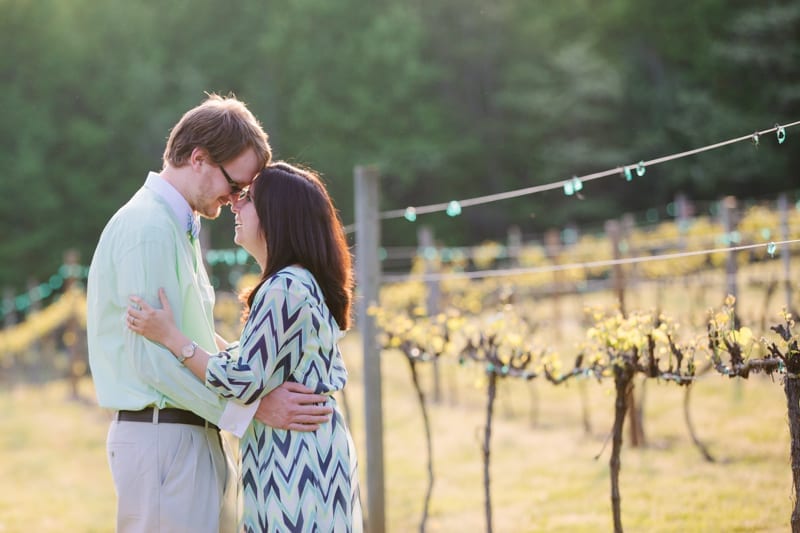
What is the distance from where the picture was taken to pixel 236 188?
8.77ft

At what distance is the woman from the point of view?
7.94 feet

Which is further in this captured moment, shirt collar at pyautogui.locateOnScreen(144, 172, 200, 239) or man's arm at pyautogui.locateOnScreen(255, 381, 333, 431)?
shirt collar at pyautogui.locateOnScreen(144, 172, 200, 239)

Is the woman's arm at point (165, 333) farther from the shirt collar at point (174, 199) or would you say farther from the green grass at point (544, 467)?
the green grass at point (544, 467)

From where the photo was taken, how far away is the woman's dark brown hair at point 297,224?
8.18ft

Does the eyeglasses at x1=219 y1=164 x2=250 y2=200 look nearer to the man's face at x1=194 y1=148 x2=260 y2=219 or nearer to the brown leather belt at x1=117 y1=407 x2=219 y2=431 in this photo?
the man's face at x1=194 y1=148 x2=260 y2=219

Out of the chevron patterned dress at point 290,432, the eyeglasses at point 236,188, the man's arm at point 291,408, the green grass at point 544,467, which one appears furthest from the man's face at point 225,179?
the green grass at point 544,467

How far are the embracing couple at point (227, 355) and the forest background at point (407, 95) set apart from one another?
23179 millimetres

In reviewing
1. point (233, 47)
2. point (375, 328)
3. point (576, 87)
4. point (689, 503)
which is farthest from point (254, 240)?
point (233, 47)

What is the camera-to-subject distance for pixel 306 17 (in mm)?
29438

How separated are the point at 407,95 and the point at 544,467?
23010 millimetres

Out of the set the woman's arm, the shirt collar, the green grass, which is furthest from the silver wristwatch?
the green grass

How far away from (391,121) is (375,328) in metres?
24.5

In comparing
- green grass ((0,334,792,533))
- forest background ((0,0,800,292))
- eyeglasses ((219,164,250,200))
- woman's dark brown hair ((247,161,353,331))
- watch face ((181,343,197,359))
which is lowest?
green grass ((0,334,792,533))

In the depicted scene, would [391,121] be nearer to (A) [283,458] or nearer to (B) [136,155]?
(B) [136,155]
